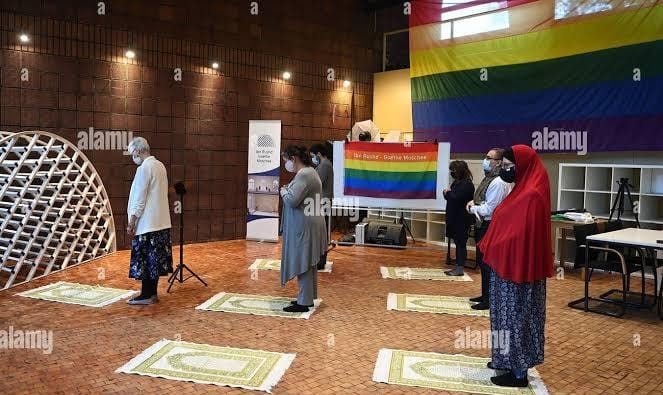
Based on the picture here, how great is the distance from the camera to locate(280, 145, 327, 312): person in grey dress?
4088mm

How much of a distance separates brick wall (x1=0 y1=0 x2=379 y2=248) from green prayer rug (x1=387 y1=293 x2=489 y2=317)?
2242 mm

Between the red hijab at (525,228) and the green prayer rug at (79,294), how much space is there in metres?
3.23

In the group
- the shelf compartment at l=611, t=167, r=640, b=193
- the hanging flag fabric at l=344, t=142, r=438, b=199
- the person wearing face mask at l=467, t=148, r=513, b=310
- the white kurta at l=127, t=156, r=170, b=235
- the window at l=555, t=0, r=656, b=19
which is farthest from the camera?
the hanging flag fabric at l=344, t=142, r=438, b=199

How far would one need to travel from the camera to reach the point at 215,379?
2992 mm

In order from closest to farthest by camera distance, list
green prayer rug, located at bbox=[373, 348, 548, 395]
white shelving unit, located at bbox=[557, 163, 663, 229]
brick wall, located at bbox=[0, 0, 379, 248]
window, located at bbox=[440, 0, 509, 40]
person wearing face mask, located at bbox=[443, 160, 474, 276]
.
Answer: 1. green prayer rug, located at bbox=[373, 348, 548, 395]
2. person wearing face mask, located at bbox=[443, 160, 474, 276]
3. white shelving unit, located at bbox=[557, 163, 663, 229]
4. brick wall, located at bbox=[0, 0, 379, 248]
5. window, located at bbox=[440, 0, 509, 40]

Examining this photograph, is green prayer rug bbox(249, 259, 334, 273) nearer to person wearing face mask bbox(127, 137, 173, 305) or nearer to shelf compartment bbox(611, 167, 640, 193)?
person wearing face mask bbox(127, 137, 173, 305)

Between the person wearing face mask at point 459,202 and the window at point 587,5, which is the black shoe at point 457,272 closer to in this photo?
the person wearing face mask at point 459,202

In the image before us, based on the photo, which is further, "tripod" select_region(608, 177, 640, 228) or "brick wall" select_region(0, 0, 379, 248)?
"brick wall" select_region(0, 0, 379, 248)

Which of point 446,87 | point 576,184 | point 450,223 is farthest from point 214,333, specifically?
point 446,87

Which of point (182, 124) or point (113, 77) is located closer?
point (113, 77)

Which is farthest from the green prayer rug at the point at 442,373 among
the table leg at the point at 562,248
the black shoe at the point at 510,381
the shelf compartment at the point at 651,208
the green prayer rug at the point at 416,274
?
the shelf compartment at the point at 651,208

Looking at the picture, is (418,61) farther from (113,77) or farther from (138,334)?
(138,334)

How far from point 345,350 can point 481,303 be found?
1.53 metres

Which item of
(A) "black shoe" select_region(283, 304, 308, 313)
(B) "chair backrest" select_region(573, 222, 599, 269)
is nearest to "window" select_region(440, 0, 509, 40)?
(B) "chair backrest" select_region(573, 222, 599, 269)
